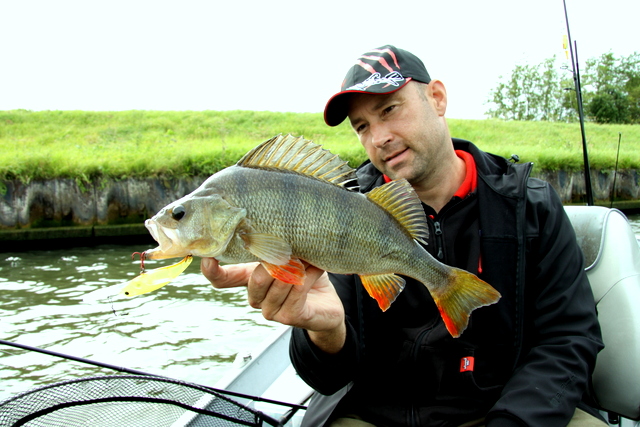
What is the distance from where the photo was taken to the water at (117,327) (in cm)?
525

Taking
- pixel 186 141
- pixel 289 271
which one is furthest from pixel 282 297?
pixel 186 141

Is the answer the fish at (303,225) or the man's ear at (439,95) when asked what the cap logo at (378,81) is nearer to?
the man's ear at (439,95)

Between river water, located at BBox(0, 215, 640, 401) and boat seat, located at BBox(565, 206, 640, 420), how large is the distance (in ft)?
8.36

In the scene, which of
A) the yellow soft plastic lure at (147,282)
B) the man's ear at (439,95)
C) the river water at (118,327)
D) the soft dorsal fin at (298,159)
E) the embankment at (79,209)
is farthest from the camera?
the embankment at (79,209)

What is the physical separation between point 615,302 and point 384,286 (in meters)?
1.44

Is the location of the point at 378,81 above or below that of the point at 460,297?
above

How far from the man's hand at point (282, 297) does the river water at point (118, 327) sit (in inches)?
82.7

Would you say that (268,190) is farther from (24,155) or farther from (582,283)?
(24,155)

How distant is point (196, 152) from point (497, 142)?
49.4 ft

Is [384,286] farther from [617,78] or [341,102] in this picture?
[617,78]

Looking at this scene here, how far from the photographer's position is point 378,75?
229cm

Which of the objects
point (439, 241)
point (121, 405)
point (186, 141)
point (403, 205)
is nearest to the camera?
point (403, 205)

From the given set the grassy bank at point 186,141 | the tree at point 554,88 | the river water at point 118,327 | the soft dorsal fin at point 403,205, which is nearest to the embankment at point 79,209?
the grassy bank at point 186,141

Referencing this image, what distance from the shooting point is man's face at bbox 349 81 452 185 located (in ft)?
7.75
